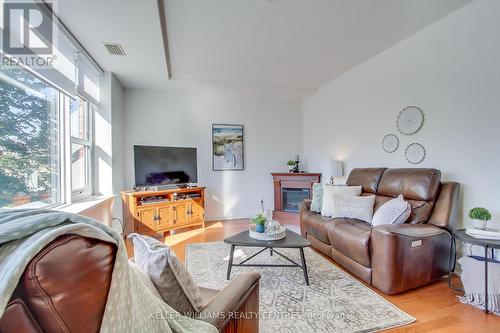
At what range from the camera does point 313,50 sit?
A: 326cm

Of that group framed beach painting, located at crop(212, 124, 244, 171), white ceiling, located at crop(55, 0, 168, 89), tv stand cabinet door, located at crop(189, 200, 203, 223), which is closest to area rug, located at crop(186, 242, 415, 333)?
tv stand cabinet door, located at crop(189, 200, 203, 223)

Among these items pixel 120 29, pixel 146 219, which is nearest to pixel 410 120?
pixel 120 29

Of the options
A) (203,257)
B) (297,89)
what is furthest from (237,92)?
(203,257)

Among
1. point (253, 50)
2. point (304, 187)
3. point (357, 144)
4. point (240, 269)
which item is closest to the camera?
point (240, 269)

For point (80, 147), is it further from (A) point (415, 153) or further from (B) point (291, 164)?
(A) point (415, 153)

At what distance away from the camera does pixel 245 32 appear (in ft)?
9.25

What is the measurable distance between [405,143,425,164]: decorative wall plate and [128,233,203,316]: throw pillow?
3040 mm

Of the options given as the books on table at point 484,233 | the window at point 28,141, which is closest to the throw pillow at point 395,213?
the books on table at point 484,233

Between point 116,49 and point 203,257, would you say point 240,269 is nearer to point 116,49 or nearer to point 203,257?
point 203,257

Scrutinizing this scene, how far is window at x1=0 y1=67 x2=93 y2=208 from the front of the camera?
1.75 meters

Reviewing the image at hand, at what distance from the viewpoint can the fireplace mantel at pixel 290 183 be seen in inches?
189

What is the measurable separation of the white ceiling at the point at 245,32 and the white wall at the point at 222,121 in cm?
65

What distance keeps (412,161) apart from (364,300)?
1884mm

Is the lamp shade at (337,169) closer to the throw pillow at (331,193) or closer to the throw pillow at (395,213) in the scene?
the throw pillow at (331,193)
